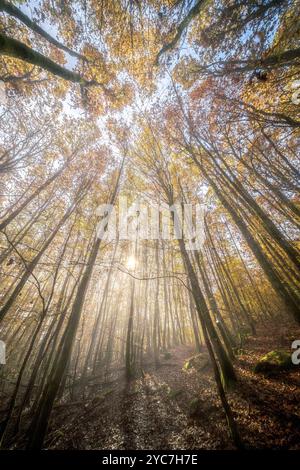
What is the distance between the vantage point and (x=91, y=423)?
6.42 meters

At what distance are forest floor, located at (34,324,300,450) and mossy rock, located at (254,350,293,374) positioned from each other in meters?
0.20

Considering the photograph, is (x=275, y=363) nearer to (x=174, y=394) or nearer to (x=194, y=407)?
(x=194, y=407)

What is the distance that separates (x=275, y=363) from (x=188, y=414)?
10.6 feet

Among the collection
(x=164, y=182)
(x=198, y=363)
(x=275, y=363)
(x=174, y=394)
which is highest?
(x=164, y=182)

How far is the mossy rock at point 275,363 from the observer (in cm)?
539

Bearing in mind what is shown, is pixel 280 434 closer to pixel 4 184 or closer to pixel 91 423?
pixel 91 423

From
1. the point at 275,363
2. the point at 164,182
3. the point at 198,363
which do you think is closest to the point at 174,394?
the point at 198,363

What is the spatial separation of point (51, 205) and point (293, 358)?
48.0 ft

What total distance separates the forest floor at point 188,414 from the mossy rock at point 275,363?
20 cm

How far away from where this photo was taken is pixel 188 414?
538cm

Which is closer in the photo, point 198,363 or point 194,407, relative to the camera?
point 194,407

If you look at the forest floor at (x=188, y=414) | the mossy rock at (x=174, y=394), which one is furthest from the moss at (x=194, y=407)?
the mossy rock at (x=174, y=394)

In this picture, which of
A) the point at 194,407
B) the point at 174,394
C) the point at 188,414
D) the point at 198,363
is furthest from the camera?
the point at 198,363
